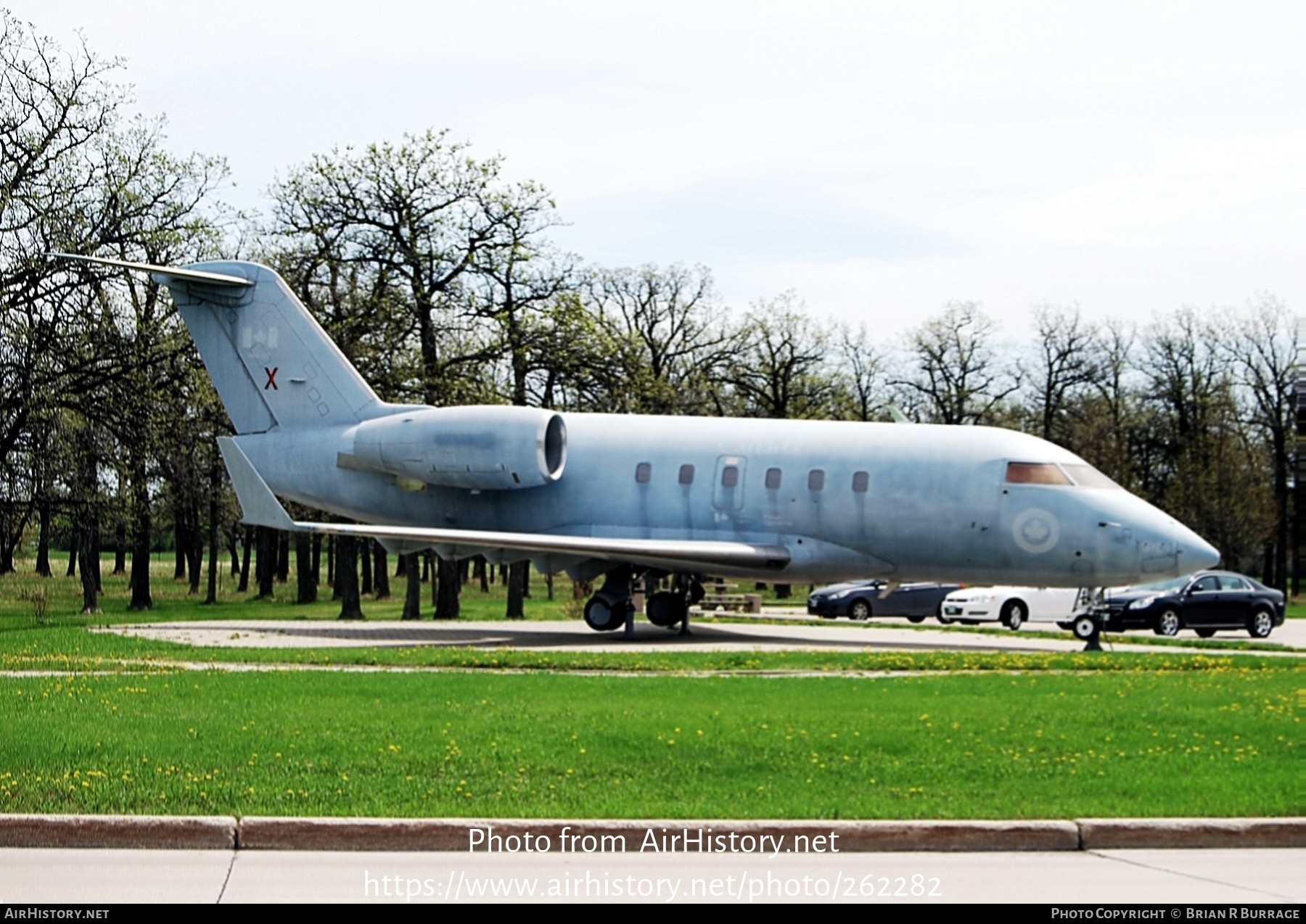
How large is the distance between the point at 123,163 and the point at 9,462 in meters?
7.23

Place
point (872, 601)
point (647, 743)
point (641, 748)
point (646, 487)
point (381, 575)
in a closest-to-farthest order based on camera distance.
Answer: point (641, 748)
point (647, 743)
point (646, 487)
point (872, 601)
point (381, 575)

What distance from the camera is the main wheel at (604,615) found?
96.5 ft

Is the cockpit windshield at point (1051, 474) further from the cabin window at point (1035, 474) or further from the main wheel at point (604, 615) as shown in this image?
the main wheel at point (604, 615)

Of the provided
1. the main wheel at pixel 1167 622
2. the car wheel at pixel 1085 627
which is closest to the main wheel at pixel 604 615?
the car wheel at pixel 1085 627

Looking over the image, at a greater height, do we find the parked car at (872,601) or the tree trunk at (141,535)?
the tree trunk at (141,535)

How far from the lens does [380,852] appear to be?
8664 millimetres

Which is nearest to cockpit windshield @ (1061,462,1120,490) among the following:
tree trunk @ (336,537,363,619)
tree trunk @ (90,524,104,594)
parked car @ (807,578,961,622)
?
parked car @ (807,578,961,622)

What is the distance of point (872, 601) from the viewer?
43.4 meters

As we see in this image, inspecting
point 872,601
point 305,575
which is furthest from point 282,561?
point 872,601

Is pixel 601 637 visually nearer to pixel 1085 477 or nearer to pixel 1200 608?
pixel 1085 477

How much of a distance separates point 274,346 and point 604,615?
835 centimetres

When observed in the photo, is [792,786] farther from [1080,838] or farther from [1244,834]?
[1244,834]

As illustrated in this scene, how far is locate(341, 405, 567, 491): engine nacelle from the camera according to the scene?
28.1 metres

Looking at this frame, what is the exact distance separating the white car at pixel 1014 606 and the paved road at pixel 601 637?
13.8 feet
